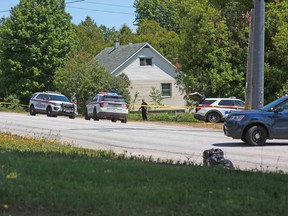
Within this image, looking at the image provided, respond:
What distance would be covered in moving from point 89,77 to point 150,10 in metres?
53.7

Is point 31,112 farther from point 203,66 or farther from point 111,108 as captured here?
point 203,66

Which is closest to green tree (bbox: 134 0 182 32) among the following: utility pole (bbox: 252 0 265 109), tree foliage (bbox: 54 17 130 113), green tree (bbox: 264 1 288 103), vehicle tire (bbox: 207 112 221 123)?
tree foliage (bbox: 54 17 130 113)

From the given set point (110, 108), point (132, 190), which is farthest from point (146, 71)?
point (132, 190)

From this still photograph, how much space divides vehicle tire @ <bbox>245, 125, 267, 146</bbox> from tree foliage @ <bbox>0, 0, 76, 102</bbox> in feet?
129

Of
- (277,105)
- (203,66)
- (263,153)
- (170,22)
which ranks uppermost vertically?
(170,22)

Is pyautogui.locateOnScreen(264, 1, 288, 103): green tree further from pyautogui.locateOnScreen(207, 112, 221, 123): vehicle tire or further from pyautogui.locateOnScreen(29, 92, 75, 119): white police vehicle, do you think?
pyautogui.locateOnScreen(29, 92, 75, 119): white police vehicle

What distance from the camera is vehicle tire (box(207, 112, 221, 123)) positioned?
35.2 meters

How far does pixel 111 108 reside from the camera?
33.8 meters

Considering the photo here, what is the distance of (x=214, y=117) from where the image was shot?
35438mm

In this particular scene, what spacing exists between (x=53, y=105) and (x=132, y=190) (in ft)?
107

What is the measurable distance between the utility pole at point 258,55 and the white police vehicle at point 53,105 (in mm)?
18264

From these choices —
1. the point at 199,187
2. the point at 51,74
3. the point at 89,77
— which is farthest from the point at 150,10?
the point at 199,187

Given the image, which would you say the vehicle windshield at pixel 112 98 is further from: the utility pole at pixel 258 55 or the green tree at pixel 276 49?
the utility pole at pixel 258 55

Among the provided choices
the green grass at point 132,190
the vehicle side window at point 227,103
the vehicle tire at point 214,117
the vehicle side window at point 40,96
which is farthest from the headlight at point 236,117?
the vehicle side window at point 40,96
